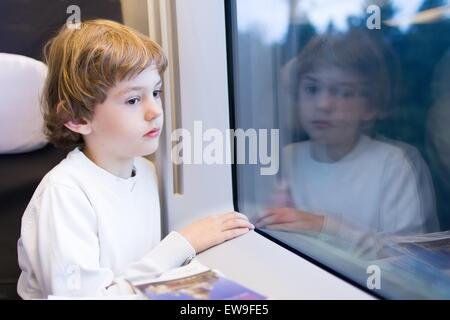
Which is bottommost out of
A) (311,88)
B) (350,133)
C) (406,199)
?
(406,199)

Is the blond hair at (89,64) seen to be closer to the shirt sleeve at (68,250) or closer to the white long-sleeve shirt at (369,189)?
the shirt sleeve at (68,250)

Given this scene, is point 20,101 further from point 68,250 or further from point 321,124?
point 321,124

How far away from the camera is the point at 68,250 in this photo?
952 mm

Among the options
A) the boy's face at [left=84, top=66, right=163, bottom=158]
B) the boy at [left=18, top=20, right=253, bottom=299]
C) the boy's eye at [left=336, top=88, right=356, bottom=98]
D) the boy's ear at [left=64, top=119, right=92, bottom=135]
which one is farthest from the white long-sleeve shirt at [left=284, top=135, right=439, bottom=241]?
the boy's ear at [left=64, top=119, right=92, bottom=135]

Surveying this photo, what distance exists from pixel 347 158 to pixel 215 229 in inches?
15.1

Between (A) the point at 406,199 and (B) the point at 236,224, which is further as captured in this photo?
→ (B) the point at 236,224

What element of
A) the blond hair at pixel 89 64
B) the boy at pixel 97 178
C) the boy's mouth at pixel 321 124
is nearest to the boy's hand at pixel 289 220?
the boy at pixel 97 178

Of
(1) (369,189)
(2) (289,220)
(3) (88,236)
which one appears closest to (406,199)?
(1) (369,189)

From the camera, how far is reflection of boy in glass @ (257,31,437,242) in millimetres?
958

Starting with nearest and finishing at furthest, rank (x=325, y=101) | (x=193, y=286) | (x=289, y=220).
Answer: (x=193, y=286) < (x=325, y=101) < (x=289, y=220)

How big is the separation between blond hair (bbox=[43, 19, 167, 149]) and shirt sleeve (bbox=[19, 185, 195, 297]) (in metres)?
0.20

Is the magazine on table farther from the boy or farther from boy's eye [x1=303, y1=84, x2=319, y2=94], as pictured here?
boy's eye [x1=303, y1=84, x2=319, y2=94]

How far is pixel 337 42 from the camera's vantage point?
39.2 inches

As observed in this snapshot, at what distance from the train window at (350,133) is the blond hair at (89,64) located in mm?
292
